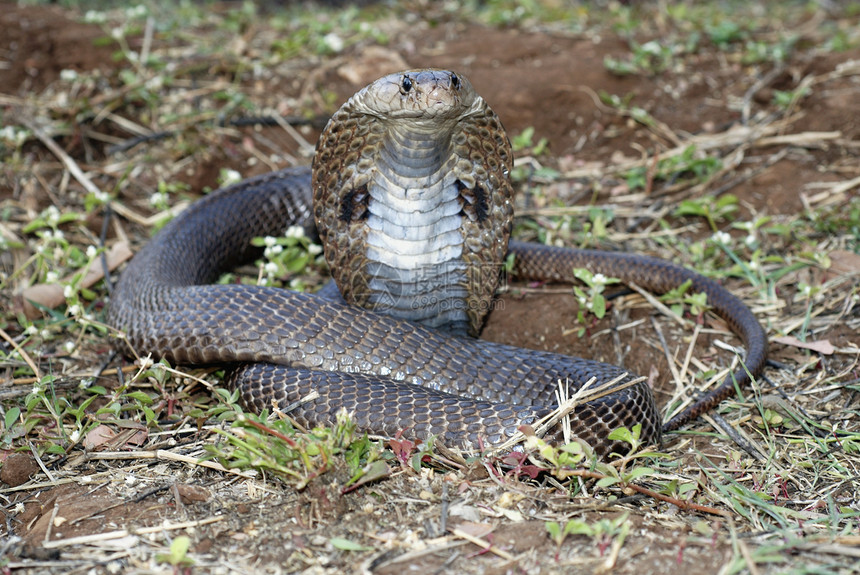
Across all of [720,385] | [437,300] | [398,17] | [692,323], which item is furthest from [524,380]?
[398,17]

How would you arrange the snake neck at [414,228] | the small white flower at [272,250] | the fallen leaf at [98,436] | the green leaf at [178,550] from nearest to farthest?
the green leaf at [178,550] → the fallen leaf at [98,436] → the snake neck at [414,228] → the small white flower at [272,250]

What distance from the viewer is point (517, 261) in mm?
4668

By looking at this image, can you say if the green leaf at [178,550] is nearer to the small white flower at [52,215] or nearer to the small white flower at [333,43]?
the small white flower at [52,215]

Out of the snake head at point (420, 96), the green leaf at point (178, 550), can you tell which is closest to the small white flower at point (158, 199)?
the snake head at point (420, 96)

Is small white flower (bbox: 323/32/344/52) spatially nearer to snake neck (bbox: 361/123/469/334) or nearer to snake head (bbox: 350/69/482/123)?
snake neck (bbox: 361/123/469/334)

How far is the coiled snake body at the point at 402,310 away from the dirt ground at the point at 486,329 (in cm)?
33

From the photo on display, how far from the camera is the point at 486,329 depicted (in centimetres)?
436

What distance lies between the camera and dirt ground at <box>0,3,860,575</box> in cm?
244

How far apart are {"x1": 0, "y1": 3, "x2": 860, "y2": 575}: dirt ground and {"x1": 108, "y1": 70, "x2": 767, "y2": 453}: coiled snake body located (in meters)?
0.33

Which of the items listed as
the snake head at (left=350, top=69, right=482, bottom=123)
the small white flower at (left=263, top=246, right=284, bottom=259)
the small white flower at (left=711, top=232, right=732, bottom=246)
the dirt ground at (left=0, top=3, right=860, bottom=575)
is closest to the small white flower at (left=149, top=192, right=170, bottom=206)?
the dirt ground at (left=0, top=3, right=860, bottom=575)

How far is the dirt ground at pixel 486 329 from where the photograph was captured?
2436 mm

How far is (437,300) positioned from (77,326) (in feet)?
6.15

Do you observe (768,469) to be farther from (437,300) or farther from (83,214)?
(83,214)

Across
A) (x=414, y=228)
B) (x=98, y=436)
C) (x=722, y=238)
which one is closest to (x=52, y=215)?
(x=98, y=436)
